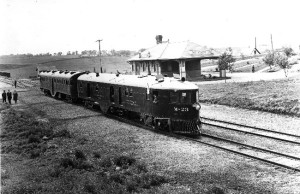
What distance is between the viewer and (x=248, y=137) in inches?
642

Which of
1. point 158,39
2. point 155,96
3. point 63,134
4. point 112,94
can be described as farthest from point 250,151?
point 158,39

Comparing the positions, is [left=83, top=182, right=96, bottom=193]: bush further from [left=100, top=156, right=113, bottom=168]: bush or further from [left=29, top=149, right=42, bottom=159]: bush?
[left=29, top=149, right=42, bottom=159]: bush

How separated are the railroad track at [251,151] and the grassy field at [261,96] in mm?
8087

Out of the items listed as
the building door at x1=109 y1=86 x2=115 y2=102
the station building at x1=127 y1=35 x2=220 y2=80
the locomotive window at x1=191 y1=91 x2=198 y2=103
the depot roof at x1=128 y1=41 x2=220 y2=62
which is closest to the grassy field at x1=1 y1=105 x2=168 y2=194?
the locomotive window at x1=191 y1=91 x2=198 y2=103

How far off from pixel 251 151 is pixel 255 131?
3959 millimetres

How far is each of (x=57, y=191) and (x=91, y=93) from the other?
16.9 metres

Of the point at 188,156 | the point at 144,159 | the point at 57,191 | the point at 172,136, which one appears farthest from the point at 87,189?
the point at 172,136

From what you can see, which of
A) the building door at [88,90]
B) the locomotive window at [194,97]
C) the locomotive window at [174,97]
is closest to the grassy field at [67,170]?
the locomotive window at [174,97]

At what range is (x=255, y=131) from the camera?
690 inches

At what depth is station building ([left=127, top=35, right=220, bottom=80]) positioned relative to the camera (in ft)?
152

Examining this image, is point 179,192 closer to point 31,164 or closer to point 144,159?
point 144,159

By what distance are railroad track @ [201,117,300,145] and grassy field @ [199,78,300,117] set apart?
4706 mm

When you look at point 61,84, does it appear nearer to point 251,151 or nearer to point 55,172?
point 55,172

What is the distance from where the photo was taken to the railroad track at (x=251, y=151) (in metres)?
12.0
